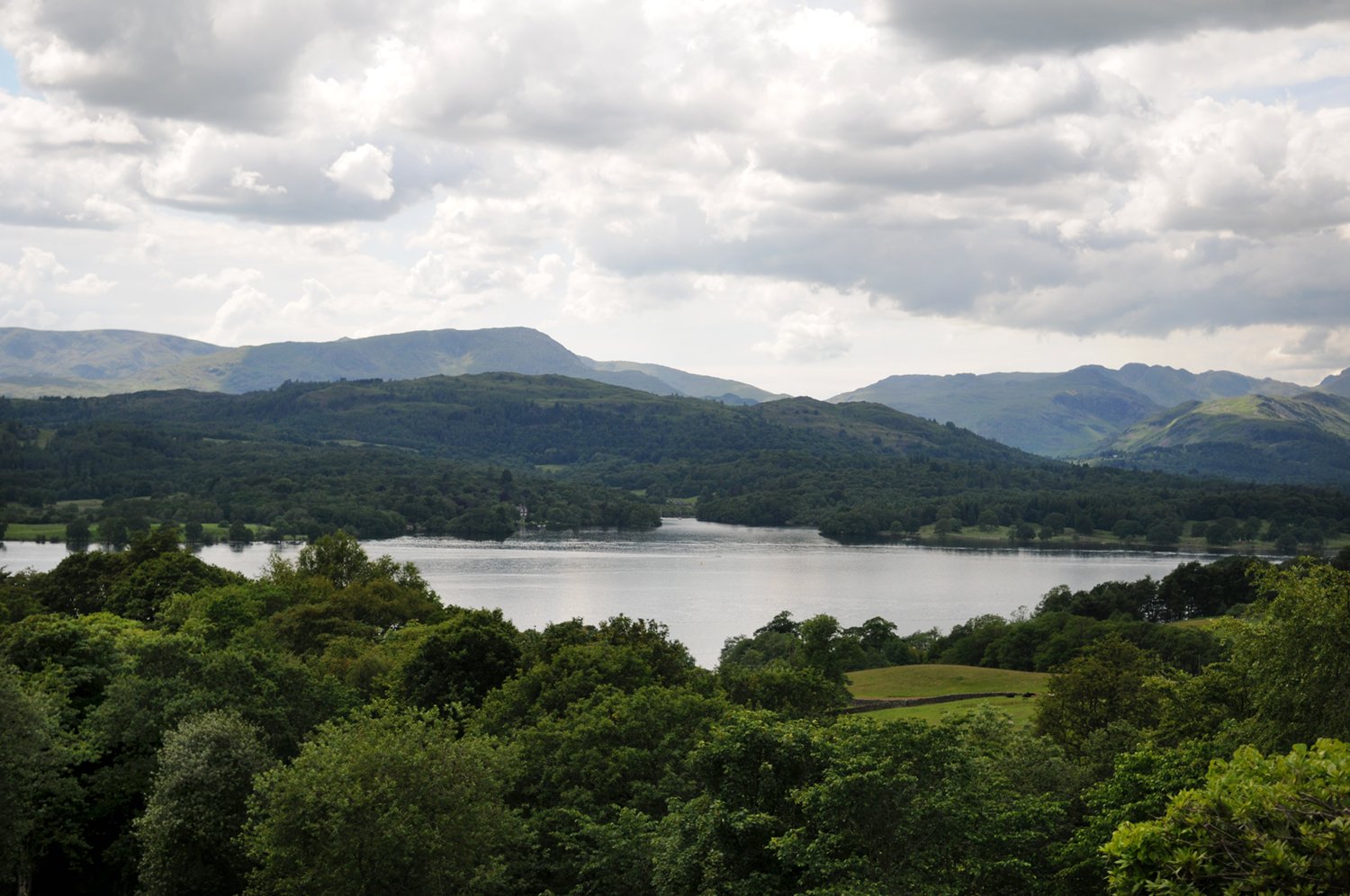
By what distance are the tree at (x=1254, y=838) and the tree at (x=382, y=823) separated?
15.9m

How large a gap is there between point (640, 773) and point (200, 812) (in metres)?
11.7

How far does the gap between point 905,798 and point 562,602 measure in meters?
103

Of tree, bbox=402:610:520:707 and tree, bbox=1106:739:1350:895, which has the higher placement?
tree, bbox=1106:739:1350:895

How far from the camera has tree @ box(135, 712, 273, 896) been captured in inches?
1177

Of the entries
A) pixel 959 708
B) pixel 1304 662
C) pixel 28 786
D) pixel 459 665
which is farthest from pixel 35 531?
pixel 1304 662

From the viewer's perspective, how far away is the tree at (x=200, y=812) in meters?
29.9

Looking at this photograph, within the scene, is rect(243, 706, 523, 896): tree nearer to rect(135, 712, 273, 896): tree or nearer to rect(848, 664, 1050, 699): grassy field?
rect(135, 712, 273, 896): tree

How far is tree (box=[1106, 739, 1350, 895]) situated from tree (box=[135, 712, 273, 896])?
23.3 meters

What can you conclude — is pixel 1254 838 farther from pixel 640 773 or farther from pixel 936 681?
pixel 936 681

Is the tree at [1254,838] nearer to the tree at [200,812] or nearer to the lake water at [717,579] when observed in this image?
the tree at [200,812]

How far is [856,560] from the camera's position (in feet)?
603

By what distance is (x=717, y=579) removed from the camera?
152000mm

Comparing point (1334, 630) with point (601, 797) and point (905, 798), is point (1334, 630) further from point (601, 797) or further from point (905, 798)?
point (601, 797)

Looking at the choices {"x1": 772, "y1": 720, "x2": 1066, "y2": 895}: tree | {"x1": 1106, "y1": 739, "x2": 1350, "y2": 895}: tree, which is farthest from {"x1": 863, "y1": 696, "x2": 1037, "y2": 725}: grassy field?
{"x1": 1106, "y1": 739, "x2": 1350, "y2": 895}: tree
